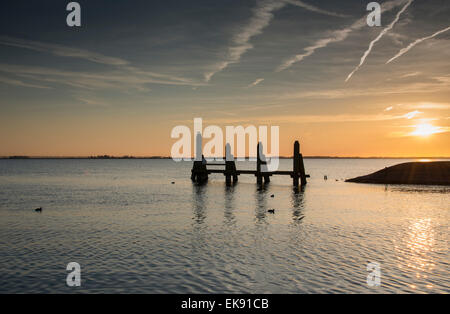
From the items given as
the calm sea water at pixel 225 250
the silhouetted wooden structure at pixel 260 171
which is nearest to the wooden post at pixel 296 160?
the silhouetted wooden structure at pixel 260 171

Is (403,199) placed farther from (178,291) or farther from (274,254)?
(178,291)

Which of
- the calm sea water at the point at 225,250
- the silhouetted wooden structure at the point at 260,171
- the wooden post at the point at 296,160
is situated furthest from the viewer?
the silhouetted wooden structure at the point at 260,171

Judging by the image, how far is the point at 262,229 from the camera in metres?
21.0

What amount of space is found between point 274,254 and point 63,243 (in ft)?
31.4

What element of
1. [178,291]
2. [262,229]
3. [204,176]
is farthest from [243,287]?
[204,176]

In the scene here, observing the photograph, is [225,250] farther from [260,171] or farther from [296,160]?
[260,171]

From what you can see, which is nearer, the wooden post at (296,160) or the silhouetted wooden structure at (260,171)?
the wooden post at (296,160)

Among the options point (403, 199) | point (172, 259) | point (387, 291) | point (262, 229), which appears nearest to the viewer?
point (387, 291)

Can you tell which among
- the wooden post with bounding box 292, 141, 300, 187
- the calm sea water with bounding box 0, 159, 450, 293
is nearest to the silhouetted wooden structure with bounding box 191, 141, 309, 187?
the wooden post with bounding box 292, 141, 300, 187

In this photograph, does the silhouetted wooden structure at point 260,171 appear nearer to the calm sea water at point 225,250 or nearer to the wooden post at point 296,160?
the wooden post at point 296,160

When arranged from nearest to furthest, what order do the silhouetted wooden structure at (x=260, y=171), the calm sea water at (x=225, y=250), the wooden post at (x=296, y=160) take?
the calm sea water at (x=225, y=250) → the wooden post at (x=296, y=160) → the silhouetted wooden structure at (x=260, y=171)

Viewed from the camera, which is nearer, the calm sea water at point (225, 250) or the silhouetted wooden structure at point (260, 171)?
the calm sea water at point (225, 250)

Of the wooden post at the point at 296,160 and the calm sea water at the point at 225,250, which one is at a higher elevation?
the wooden post at the point at 296,160

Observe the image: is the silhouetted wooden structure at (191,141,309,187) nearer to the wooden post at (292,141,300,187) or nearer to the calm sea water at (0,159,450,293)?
the wooden post at (292,141,300,187)
